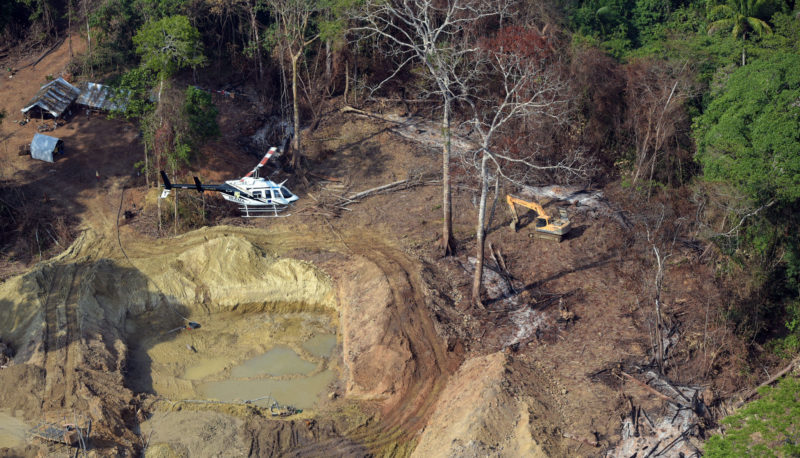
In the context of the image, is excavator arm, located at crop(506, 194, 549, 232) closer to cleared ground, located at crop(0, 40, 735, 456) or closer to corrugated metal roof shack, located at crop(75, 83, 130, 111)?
cleared ground, located at crop(0, 40, 735, 456)

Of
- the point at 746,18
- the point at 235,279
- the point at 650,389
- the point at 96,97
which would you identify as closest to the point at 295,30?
the point at 96,97

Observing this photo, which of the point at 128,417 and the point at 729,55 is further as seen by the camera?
the point at 729,55

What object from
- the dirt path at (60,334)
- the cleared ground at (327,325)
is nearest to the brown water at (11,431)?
the cleared ground at (327,325)

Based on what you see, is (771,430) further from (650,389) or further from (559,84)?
(559,84)

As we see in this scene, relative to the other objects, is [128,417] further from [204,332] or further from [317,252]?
[317,252]

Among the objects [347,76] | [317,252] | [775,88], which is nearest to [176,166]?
[317,252]
